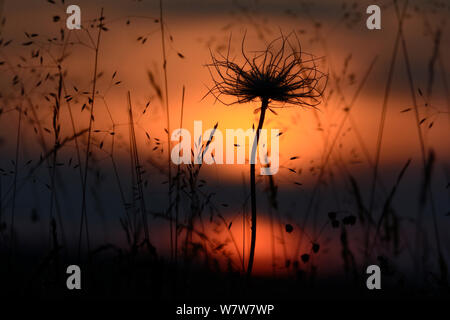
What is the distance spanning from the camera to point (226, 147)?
3631 mm

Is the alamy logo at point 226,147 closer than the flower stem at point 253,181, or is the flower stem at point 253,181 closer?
the flower stem at point 253,181

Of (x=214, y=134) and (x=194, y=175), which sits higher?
(x=214, y=134)

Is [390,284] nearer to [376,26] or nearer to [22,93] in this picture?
[376,26]

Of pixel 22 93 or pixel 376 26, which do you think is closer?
pixel 22 93

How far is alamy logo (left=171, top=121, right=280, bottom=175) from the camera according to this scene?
3463 mm

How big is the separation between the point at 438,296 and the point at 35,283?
5.67ft

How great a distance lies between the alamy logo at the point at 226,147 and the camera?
3.46m

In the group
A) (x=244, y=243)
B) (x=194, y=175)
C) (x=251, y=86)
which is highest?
(x=251, y=86)

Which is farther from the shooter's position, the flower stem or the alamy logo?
the alamy logo

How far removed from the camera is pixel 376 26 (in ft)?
13.4
